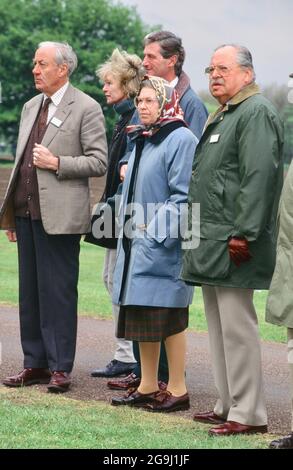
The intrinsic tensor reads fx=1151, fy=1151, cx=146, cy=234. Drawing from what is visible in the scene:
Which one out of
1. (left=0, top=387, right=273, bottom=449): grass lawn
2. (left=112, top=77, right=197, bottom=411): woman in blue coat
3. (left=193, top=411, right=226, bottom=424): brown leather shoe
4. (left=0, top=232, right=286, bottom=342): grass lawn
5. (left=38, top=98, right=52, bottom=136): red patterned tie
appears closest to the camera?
(left=0, top=387, right=273, bottom=449): grass lawn

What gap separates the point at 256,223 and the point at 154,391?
170cm

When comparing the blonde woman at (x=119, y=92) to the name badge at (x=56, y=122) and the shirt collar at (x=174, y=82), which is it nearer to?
the shirt collar at (x=174, y=82)

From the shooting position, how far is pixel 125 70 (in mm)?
8664

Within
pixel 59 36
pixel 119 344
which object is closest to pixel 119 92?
pixel 119 344

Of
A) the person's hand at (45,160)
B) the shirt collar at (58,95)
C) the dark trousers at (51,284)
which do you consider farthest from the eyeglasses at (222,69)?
the dark trousers at (51,284)

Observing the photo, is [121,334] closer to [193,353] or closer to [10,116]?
[193,353]

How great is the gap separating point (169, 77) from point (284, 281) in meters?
2.54

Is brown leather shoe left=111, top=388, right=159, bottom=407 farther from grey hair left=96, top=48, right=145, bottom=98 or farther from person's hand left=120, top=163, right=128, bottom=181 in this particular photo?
grey hair left=96, top=48, right=145, bottom=98

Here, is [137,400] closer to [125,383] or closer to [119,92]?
[125,383]

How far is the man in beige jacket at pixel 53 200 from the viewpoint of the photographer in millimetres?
8297

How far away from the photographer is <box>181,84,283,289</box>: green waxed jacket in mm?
6660

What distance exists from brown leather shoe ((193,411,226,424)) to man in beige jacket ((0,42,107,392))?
1.31 metres

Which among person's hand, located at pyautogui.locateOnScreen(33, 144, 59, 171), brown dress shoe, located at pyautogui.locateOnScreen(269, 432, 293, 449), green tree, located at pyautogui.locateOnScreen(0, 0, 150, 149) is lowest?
green tree, located at pyautogui.locateOnScreen(0, 0, 150, 149)

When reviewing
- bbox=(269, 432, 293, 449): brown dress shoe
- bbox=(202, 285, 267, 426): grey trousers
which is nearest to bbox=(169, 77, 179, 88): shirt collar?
bbox=(202, 285, 267, 426): grey trousers
